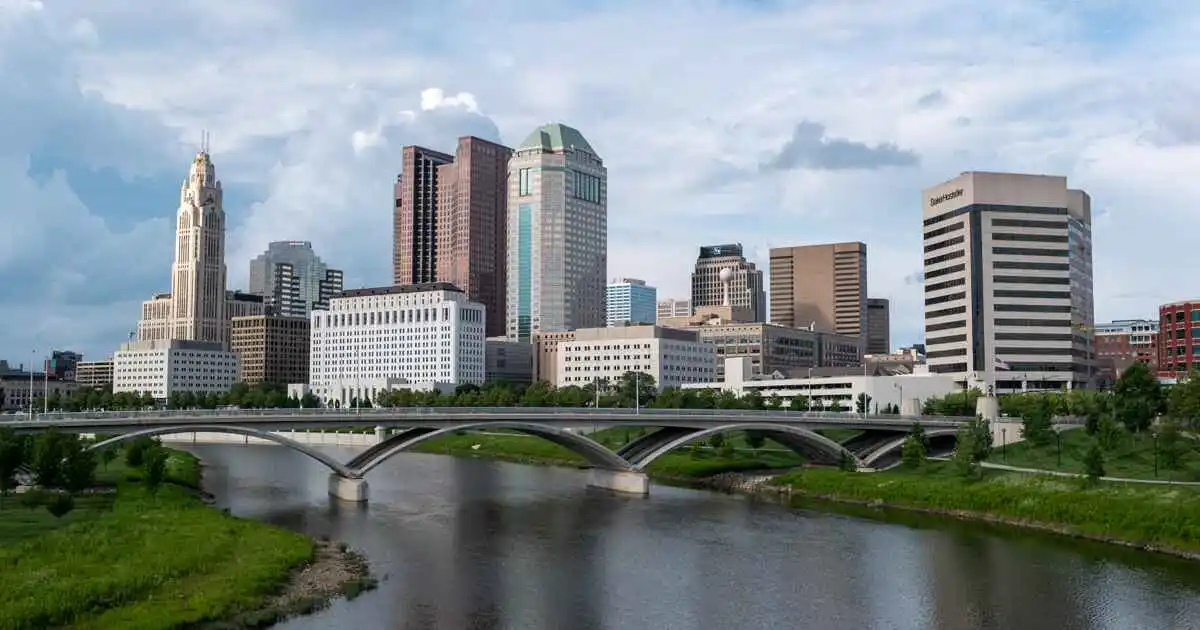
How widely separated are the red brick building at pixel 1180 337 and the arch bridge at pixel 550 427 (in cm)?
7105

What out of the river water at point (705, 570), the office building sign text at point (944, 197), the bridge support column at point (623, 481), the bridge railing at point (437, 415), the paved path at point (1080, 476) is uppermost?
the office building sign text at point (944, 197)

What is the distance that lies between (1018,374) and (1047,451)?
209ft

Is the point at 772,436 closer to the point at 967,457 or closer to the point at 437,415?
the point at 967,457

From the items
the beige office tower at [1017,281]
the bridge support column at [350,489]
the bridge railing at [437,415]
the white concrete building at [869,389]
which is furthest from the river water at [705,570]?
the beige office tower at [1017,281]

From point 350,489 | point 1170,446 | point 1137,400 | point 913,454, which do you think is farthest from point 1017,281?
point 350,489

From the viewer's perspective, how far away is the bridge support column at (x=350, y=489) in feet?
284

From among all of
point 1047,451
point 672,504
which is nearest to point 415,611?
point 672,504

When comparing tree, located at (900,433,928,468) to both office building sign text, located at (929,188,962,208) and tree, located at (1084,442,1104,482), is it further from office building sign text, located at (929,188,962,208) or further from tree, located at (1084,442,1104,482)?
office building sign text, located at (929,188,962,208)

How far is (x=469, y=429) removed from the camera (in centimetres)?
9219

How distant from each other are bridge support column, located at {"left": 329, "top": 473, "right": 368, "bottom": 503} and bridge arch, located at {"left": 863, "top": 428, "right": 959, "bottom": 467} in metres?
45.9

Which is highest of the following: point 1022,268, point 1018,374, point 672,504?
point 1022,268

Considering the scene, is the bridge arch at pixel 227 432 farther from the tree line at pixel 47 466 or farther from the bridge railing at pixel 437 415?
the tree line at pixel 47 466

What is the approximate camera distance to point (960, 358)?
163 m

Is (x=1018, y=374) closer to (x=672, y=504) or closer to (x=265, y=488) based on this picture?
(x=672, y=504)
